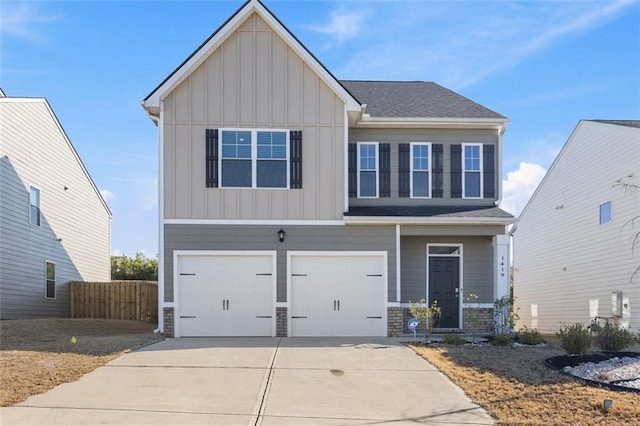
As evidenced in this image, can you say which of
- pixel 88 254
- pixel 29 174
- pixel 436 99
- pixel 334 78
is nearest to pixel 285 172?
pixel 334 78

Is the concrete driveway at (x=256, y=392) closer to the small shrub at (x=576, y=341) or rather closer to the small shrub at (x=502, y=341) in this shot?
the small shrub at (x=502, y=341)

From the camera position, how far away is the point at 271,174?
15.1 metres

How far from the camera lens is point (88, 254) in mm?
24781

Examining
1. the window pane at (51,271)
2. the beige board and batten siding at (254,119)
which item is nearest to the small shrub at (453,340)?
the beige board and batten siding at (254,119)

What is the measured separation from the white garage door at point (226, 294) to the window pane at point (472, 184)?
5.61 m

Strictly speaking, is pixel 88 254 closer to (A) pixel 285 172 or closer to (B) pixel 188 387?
(A) pixel 285 172

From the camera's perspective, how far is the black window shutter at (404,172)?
1634cm

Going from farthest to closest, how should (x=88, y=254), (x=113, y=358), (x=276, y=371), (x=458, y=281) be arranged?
1. (x=88, y=254)
2. (x=458, y=281)
3. (x=113, y=358)
4. (x=276, y=371)

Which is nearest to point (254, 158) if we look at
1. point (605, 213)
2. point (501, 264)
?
point (501, 264)

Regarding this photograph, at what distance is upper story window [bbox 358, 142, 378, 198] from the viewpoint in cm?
1636

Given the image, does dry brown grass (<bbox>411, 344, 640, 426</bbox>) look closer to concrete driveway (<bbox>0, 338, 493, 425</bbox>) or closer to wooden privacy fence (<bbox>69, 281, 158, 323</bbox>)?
concrete driveway (<bbox>0, 338, 493, 425</bbox>)

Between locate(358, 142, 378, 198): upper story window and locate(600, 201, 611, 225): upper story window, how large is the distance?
320 inches

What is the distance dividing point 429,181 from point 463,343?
15.8 feet

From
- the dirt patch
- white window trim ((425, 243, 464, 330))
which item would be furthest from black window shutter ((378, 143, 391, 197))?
the dirt patch
